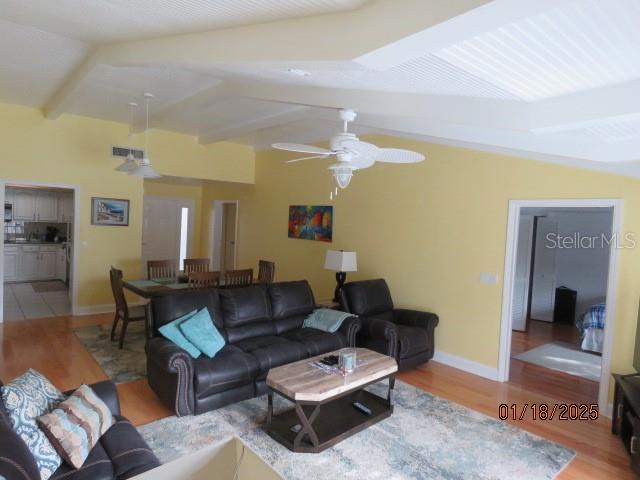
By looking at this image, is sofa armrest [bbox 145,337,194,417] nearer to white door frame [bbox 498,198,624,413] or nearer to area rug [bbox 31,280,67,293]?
white door frame [bbox 498,198,624,413]

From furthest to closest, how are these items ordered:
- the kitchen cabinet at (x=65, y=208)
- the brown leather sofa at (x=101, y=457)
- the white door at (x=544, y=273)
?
the kitchen cabinet at (x=65, y=208) → the white door at (x=544, y=273) → the brown leather sofa at (x=101, y=457)

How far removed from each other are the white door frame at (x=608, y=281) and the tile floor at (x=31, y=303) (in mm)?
6433

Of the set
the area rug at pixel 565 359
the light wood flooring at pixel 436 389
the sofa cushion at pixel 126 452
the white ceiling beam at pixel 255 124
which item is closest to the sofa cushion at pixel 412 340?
the light wood flooring at pixel 436 389

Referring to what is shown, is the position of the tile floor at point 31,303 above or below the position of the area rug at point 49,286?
below

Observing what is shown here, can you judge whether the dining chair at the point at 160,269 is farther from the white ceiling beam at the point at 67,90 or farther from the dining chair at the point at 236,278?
the white ceiling beam at the point at 67,90

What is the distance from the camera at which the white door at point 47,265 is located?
358 inches

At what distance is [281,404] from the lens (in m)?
3.58

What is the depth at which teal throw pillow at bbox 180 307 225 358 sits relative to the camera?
356cm

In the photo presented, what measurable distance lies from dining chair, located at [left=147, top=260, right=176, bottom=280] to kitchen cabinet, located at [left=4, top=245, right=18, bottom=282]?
4954 millimetres

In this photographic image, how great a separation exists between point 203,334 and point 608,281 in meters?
3.78

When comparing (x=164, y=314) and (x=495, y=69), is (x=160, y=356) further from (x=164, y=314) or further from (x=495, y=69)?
(x=495, y=69)

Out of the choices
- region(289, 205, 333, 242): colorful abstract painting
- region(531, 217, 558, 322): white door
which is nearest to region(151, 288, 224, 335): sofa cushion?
region(289, 205, 333, 242): colorful abstract painting

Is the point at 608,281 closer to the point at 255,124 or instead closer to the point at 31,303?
the point at 255,124

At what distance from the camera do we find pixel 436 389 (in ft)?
13.5
